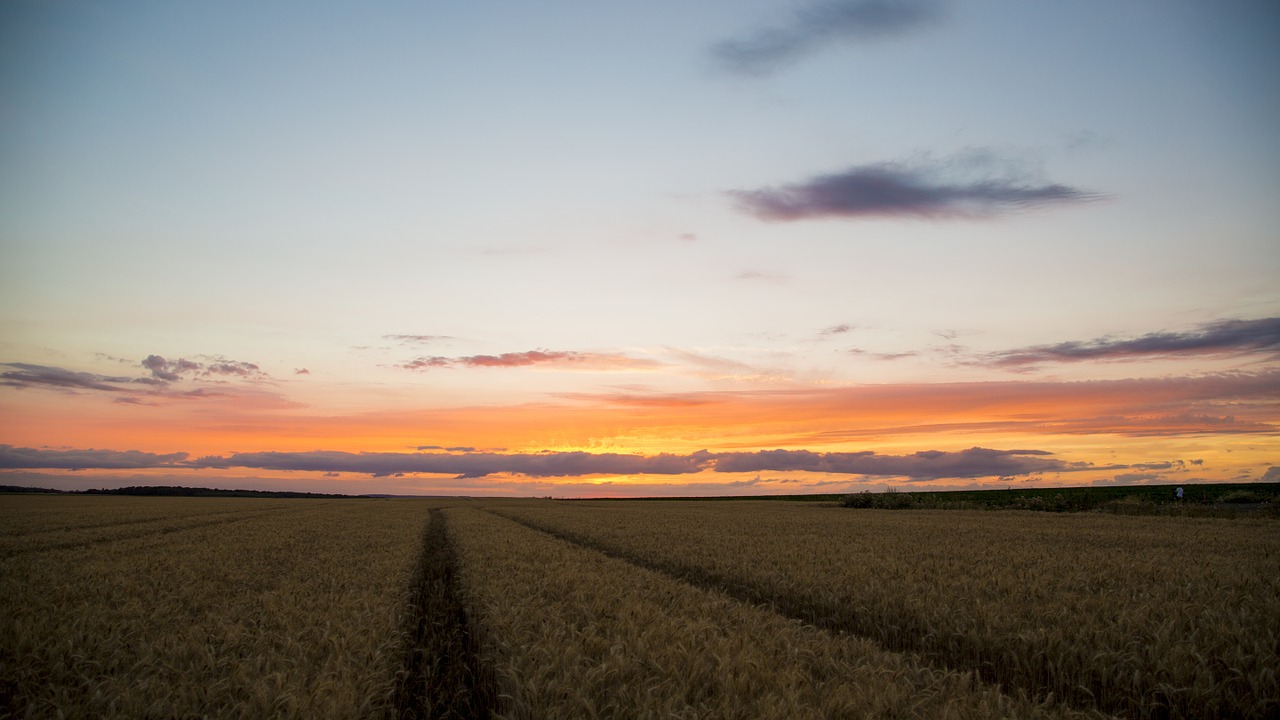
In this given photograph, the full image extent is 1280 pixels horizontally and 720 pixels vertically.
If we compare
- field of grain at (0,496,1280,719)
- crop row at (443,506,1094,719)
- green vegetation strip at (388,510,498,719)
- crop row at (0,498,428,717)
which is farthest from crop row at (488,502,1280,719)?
crop row at (0,498,428,717)

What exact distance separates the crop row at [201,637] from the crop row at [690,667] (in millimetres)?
1496

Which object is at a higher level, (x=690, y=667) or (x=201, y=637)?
(x=690, y=667)

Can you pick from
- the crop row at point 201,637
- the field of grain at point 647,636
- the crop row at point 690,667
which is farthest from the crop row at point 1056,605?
the crop row at point 201,637

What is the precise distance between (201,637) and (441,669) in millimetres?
2983

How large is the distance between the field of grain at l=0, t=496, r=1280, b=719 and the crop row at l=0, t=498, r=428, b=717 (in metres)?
0.04

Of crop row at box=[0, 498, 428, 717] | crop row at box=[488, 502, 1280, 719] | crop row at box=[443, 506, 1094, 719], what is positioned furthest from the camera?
crop row at box=[488, 502, 1280, 719]

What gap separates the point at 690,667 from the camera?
6555 mm

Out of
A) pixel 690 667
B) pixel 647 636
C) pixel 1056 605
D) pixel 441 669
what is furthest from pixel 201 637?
pixel 1056 605

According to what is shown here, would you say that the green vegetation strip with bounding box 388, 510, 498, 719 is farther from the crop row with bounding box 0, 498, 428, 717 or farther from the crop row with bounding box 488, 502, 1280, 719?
the crop row with bounding box 488, 502, 1280, 719

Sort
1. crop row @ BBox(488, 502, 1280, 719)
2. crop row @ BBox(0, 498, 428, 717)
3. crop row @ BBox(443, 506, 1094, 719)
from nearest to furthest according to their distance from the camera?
crop row @ BBox(443, 506, 1094, 719) → crop row @ BBox(0, 498, 428, 717) → crop row @ BBox(488, 502, 1280, 719)

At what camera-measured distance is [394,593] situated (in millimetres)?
12000

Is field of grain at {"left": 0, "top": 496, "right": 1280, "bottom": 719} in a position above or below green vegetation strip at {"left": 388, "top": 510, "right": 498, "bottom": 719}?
above

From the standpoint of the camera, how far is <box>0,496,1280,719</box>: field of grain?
19.3 feet

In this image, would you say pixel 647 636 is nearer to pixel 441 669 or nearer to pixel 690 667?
pixel 690 667
